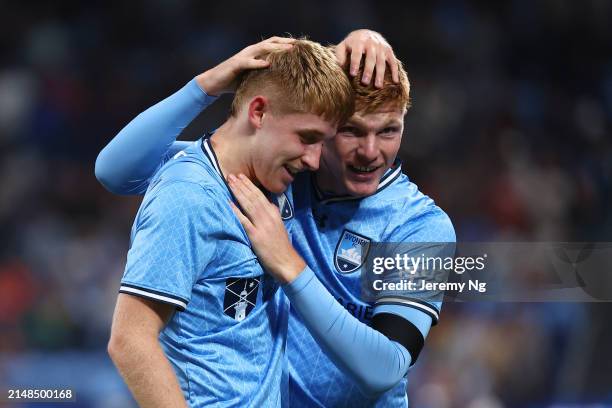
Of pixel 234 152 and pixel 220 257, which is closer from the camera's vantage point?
pixel 220 257

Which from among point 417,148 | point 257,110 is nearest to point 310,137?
point 257,110

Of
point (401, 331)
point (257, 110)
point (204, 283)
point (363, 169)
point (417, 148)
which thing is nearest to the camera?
point (204, 283)

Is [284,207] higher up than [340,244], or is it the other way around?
[284,207]

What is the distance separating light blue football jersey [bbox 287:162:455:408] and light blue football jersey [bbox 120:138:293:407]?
0.88 ft

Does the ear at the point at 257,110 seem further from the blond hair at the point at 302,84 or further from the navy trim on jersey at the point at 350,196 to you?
the navy trim on jersey at the point at 350,196

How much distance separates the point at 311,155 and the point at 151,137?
19.1 inches

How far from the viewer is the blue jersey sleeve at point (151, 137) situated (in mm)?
2611

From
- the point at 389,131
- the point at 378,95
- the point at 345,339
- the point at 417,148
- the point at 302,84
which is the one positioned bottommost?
the point at 417,148

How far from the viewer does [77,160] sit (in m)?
7.17

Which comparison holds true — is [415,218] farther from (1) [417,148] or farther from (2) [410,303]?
(1) [417,148]

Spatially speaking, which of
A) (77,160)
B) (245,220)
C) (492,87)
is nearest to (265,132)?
(245,220)

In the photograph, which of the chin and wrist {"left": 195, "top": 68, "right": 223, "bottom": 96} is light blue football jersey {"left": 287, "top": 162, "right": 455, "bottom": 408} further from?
wrist {"left": 195, "top": 68, "right": 223, "bottom": 96}

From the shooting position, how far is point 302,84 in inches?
93.0

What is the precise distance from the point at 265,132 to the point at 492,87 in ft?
18.5
